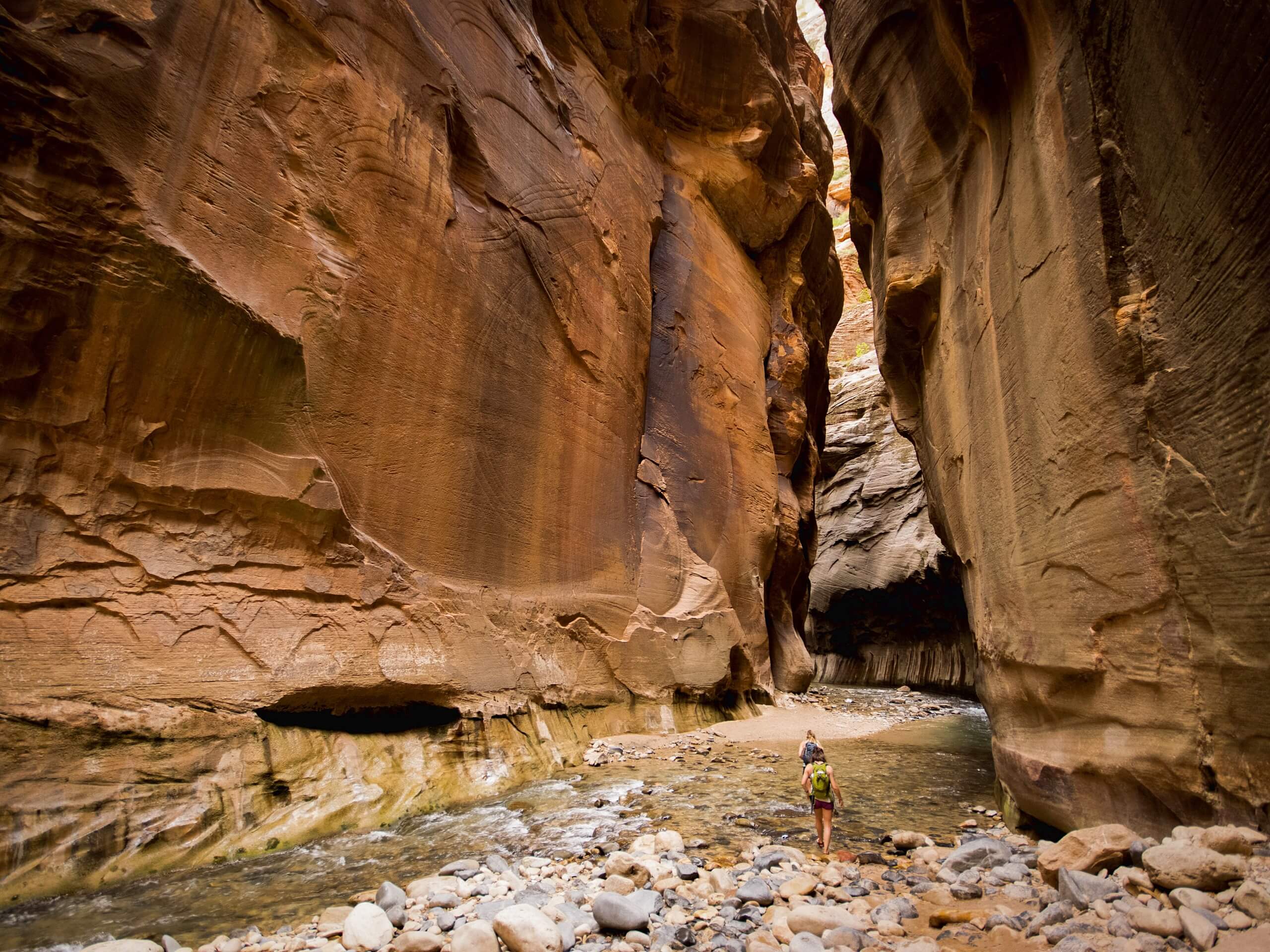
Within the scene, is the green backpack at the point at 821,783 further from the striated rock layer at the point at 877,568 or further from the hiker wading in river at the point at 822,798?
the striated rock layer at the point at 877,568

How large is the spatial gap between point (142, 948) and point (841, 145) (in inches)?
2685

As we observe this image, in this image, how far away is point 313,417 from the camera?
21.7ft

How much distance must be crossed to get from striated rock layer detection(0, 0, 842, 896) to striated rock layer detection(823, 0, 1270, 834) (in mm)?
5103

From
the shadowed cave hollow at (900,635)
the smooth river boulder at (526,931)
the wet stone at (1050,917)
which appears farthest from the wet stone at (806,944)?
the shadowed cave hollow at (900,635)

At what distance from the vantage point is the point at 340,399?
6867 mm

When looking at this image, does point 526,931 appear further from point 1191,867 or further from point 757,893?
point 1191,867

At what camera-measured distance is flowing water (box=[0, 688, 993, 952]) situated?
3.80m

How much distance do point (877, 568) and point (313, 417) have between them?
20.9m

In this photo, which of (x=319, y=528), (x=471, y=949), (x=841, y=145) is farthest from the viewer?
(x=841, y=145)

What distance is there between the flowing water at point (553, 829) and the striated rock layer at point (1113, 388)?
4.89ft

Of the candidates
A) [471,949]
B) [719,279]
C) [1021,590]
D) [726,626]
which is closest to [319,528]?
[471,949]

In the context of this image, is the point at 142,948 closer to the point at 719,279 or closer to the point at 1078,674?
the point at 1078,674

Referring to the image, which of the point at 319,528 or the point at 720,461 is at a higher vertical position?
the point at 720,461

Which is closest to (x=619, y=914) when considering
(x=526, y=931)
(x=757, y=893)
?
(x=526, y=931)
